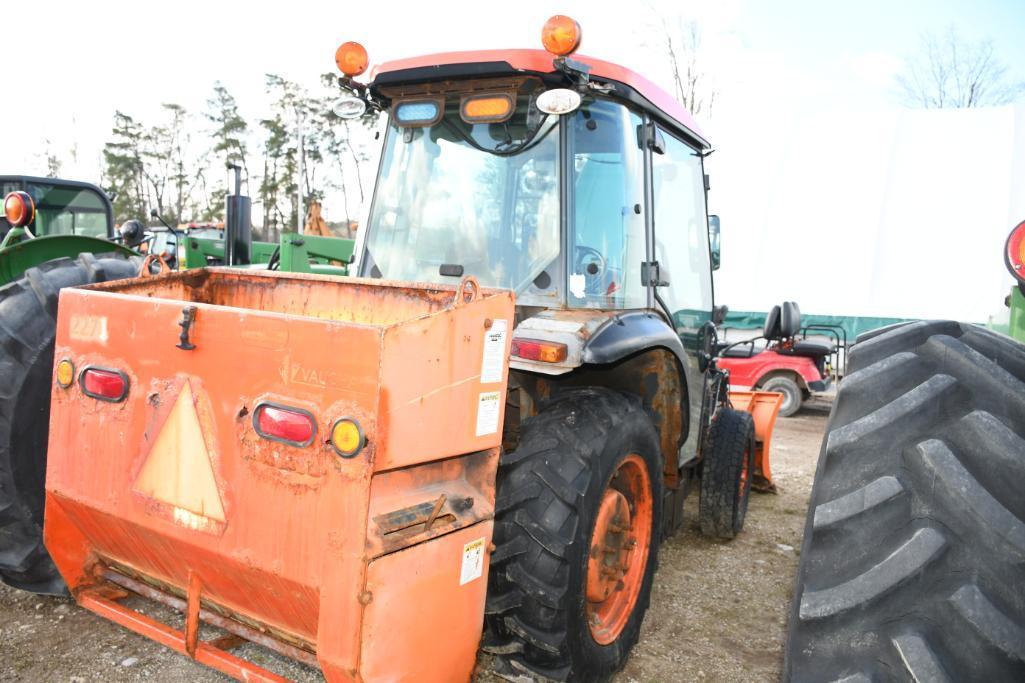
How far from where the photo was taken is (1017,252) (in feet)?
6.30

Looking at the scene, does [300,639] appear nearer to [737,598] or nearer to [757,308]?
[737,598]

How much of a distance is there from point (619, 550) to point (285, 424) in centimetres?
158

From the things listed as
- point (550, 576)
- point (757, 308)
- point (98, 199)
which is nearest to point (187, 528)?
point (550, 576)

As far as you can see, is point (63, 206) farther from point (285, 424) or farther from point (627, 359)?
point (285, 424)

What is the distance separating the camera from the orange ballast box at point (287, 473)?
2.03m

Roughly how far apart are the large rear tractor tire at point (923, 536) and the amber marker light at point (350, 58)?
2681mm

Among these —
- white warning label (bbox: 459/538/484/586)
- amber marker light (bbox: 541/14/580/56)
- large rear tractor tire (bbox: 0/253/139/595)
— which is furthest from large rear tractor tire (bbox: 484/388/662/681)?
large rear tractor tire (bbox: 0/253/139/595)

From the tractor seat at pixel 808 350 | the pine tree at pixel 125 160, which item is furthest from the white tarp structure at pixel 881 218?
the pine tree at pixel 125 160

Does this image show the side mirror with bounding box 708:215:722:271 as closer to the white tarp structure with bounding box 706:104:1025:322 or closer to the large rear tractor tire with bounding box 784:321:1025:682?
the large rear tractor tire with bounding box 784:321:1025:682

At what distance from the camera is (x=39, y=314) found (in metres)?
3.10

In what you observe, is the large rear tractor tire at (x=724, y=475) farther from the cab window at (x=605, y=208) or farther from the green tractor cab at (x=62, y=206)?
the green tractor cab at (x=62, y=206)

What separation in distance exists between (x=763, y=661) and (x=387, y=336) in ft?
8.14

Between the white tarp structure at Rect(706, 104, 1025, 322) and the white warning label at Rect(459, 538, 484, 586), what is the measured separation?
45.9 ft

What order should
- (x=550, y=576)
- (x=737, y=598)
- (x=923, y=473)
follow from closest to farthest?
(x=923, y=473) < (x=550, y=576) < (x=737, y=598)
